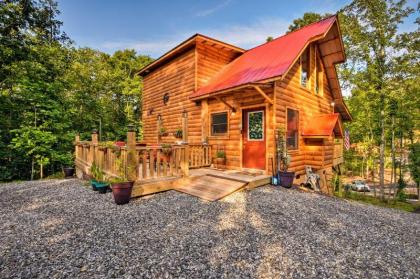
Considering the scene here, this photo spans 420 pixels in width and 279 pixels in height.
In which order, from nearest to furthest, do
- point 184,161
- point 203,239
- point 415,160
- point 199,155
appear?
1. point 203,239
2. point 184,161
3. point 199,155
4. point 415,160

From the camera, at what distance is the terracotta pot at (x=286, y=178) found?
666 cm

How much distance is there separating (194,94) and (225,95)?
1874 millimetres

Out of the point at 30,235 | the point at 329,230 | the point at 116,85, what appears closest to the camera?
the point at 30,235

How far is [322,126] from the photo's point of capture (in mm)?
8328

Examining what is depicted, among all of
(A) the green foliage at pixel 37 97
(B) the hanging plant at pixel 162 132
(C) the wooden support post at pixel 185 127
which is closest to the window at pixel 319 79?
(C) the wooden support post at pixel 185 127

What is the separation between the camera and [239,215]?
4.32m

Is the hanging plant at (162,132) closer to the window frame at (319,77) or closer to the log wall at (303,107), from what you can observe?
the log wall at (303,107)

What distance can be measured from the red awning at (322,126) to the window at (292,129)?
0.50m

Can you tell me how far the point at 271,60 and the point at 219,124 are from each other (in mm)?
3236

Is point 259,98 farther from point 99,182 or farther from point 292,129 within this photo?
point 99,182

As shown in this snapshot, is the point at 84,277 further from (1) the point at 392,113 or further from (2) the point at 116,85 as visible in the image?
(2) the point at 116,85

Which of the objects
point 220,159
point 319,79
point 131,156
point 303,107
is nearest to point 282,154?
point 220,159

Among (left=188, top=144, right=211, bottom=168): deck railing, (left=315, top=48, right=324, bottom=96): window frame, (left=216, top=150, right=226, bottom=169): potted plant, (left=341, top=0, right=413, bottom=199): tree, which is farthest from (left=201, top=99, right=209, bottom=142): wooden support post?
(left=341, top=0, right=413, bottom=199): tree

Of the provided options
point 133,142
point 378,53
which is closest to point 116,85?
point 133,142
